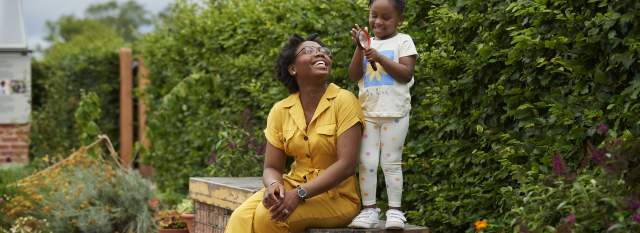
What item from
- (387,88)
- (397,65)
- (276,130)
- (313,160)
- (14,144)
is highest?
(397,65)

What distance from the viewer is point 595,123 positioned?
4035 mm

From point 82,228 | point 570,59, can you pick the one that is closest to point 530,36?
point 570,59

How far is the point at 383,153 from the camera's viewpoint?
168 inches

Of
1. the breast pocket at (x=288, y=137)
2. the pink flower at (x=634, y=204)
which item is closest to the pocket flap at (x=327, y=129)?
the breast pocket at (x=288, y=137)

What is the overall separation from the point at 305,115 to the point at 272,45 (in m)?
3.10

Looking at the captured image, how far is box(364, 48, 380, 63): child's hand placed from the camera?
4.13 metres

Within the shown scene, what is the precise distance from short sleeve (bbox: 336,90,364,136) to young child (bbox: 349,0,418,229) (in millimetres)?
48

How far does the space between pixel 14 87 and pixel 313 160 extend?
10.3 meters

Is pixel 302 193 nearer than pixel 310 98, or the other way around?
pixel 302 193

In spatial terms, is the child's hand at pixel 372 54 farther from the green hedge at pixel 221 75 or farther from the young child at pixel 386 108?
the green hedge at pixel 221 75

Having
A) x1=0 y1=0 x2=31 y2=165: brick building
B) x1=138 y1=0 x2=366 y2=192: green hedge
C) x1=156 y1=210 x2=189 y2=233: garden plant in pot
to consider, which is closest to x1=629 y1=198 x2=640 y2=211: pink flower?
x1=138 y1=0 x2=366 y2=192: green hedge

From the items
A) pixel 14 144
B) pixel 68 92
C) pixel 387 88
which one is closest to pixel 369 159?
pixel 387 88

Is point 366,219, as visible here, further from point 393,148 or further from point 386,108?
point 386,108

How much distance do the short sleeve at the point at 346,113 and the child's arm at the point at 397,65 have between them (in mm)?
221
